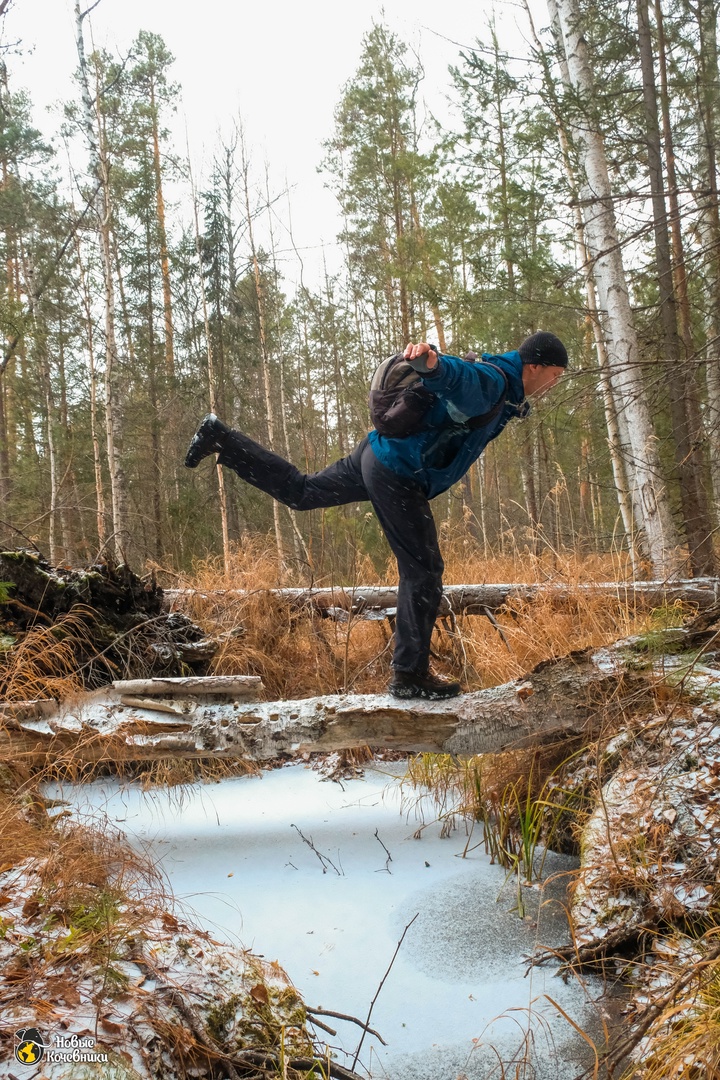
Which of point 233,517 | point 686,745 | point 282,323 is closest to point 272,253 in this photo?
point 282,323

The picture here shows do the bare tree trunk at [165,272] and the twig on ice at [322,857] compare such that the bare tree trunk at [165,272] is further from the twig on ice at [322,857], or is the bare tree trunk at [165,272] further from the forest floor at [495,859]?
the twig on ice at [322,857]

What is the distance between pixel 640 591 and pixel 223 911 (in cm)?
303

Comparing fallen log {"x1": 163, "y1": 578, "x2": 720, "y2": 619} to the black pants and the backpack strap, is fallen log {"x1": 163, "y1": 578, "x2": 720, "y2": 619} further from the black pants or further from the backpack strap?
the backpack strap

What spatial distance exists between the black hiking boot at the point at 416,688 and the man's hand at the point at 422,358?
1.43 meters

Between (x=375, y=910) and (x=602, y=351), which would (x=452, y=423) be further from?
(x=602, y=351)

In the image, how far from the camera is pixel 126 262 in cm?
1498

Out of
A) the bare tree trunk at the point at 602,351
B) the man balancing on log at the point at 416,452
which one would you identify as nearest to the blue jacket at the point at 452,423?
the man balancing on log at the point at 416,452

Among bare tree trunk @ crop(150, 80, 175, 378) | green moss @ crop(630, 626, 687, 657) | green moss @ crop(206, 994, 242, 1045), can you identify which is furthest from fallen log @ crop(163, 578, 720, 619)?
bare tree trunk @ crop(150, 80, 175, 378)

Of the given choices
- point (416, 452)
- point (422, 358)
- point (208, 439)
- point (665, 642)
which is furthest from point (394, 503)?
point (665, 642)

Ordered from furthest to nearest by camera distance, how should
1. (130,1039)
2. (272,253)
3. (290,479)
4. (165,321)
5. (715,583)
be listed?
1. (165,321)
2. (272,253)
3. (715,583)
4. (290,479)
5. (130,1039)

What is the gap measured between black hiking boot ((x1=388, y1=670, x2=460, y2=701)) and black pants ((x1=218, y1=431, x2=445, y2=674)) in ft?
0.12

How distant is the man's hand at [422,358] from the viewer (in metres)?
2.71

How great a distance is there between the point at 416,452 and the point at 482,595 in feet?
6.74

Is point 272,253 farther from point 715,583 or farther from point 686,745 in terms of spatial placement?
point 686,745
